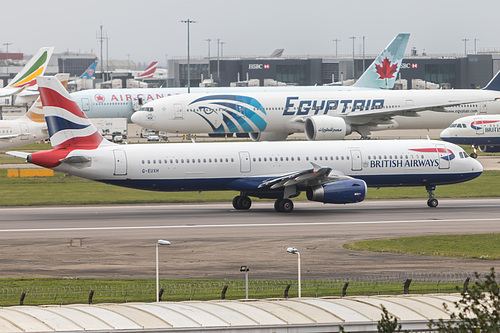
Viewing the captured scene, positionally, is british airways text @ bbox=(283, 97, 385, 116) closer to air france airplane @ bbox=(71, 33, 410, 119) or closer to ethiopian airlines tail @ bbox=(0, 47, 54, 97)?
air france airplane @ bbox=(71, 33, 410, 119)

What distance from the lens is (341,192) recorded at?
146ft

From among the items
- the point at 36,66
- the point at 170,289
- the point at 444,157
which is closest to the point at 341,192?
the point at 444,157

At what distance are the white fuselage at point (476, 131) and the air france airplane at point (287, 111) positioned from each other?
195 cm

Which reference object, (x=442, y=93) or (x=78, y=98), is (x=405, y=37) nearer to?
(x=442, y=93)

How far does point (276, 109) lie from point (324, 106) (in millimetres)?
4588

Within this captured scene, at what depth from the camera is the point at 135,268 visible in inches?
1241

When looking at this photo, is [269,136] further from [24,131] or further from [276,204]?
[276,204]

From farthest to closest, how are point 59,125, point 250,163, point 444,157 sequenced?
point 444,157 → point 250,163 → point 59,125

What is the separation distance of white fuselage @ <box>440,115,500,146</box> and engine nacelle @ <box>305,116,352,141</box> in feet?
40.3

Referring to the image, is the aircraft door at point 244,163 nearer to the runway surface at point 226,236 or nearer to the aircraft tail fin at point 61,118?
the runway surface at point 226,236

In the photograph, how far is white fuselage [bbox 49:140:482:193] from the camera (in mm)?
45031

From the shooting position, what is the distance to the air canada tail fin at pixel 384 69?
317 ft

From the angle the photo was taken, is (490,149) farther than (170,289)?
Yes

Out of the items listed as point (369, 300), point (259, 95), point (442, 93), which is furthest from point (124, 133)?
point (369, 300)
